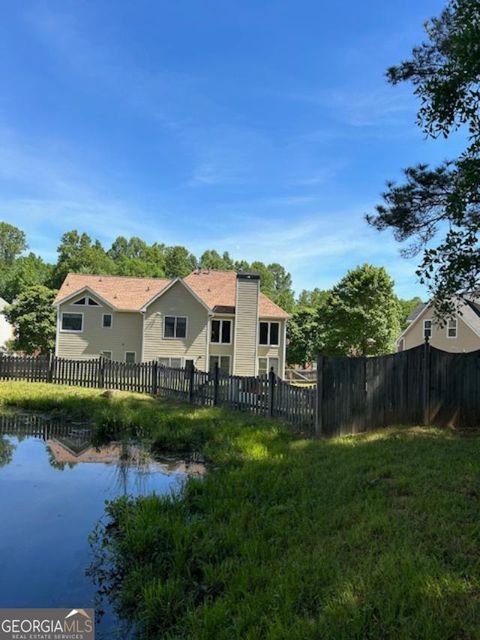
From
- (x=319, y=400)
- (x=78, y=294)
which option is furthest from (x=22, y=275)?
(x=319, y=400)

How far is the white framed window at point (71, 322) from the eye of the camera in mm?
27266

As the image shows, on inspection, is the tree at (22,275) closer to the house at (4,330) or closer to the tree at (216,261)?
the house at (4,330)

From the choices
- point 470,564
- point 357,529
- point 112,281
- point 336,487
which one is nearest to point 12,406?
point 336,487

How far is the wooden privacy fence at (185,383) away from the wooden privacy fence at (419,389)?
119 centimetres

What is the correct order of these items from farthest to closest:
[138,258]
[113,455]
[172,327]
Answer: [138,258] < [172,327] < [113,455]

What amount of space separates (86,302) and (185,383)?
14162 mm

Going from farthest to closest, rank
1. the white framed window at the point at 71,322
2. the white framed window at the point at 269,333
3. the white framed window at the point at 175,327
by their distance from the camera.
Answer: the white framed window at the point at 269,333, the white framed window at the point at 175,327, the white framed window at the point at 71,322

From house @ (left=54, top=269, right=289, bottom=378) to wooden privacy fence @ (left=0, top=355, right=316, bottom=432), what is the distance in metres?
7.39

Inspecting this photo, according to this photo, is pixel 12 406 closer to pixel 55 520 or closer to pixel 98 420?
pixel 98 420

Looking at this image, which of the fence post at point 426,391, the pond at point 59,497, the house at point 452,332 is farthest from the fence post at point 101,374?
the house at point 452,332

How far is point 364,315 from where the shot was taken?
32.4 m

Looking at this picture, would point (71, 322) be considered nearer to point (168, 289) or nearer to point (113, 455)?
point (168, 289)

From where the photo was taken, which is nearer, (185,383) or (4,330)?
(185,383)

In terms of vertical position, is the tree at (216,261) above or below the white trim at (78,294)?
above
